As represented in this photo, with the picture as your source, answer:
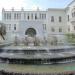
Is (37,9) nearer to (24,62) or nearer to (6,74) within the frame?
(24,62)

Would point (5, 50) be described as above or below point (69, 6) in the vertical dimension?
below

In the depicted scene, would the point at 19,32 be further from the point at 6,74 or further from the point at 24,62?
the point at 6,74

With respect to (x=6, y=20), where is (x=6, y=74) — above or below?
below

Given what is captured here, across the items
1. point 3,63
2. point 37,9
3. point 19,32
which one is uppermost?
point 37,9

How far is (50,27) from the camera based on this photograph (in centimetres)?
4684

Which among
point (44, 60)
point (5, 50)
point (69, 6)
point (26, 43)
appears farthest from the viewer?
point (69, 6)

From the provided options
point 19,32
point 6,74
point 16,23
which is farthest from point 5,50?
point 16,23

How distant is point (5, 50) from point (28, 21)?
27679 mm

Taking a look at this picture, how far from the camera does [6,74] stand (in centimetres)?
773

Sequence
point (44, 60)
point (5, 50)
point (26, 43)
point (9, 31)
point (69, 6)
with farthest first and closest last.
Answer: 1. point (9, 31)
2. point (69, 6)
3. point (26, 43)
4. point (5, 50)
5. point (44, 60)

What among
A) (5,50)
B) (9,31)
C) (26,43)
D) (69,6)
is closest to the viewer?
(5,50)

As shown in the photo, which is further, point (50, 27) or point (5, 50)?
point (50, 27)

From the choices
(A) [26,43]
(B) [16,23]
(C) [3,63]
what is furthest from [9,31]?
(C) [3,63]

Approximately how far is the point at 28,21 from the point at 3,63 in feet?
104
